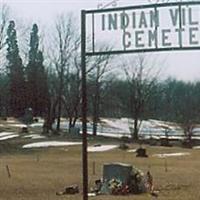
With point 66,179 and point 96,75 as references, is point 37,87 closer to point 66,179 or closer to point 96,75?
point 96,75

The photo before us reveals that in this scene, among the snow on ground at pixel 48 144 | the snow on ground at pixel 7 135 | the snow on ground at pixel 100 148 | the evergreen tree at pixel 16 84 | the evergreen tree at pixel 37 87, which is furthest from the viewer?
the evergreen tree at pixel 16 84

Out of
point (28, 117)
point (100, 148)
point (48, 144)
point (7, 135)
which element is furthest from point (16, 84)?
point (100, 148)

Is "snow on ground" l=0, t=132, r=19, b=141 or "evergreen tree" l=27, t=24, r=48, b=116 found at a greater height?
"evergreen tree" l=27, t=24, r=48, b=116

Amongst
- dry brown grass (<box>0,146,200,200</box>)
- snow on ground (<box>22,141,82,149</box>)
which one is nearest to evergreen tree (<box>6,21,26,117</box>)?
snow on ground (<box>22,141,82,149</box>)

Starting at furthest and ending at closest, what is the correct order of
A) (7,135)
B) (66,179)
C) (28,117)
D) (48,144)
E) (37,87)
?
(37,87) < (28,117) < (7,135) < (48,144) < (66,179)

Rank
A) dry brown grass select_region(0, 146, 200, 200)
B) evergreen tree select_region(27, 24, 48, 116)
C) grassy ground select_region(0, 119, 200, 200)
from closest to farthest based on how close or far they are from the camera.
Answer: grassy ground select_region(0, 119, 200, 200) < dry brown grass select_region(0, 146, 200, 200) < evergreen tree select_region(27, 24, 48, 116)

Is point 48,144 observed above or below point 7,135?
below

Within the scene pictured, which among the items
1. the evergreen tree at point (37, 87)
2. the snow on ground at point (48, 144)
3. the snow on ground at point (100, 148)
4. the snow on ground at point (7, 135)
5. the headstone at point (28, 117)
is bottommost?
the snow on ground at point (100, 148)

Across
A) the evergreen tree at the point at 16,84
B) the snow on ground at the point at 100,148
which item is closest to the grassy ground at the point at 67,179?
the snow on ground at the point at 100,148

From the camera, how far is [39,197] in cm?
1970

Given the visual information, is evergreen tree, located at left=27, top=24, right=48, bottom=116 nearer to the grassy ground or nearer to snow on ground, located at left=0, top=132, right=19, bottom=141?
snow on ground, located at left=0, top=132, right=19, bottom=141

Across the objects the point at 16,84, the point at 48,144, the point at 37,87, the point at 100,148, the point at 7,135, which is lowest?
the point at 100,148

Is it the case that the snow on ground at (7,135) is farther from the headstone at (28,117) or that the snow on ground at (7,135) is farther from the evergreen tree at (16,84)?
the evergreen tree at (16,84)

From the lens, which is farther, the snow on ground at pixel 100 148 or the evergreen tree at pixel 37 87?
the evergreen tree at pixel 37 87
